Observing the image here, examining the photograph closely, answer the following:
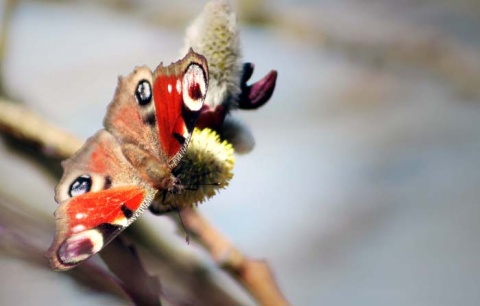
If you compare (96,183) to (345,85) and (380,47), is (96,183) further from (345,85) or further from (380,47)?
(345,85)

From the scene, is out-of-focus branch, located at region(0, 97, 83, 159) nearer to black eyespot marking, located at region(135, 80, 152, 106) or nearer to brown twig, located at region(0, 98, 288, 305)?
brown twig, located at region(0, 98, 288, 305)

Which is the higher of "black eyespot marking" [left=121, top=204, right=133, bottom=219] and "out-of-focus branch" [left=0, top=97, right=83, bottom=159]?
"out-of-focus branch" [left=0, top=97, right=83, bottom=159]

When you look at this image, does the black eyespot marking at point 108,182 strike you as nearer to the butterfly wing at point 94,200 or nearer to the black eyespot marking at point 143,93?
the butterfly wing at point 94,200

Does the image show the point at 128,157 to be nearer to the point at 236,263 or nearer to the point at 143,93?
the point at 143,93

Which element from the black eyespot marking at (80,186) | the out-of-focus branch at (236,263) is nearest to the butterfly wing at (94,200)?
the black eyespot marking at (80,186)

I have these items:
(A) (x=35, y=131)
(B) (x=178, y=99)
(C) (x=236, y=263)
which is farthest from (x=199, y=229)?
(A) (x=35, y=131)

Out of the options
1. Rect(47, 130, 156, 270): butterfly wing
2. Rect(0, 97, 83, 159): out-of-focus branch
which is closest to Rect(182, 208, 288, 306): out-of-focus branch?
Rect(47, 130, 156, 270): butterfly wing

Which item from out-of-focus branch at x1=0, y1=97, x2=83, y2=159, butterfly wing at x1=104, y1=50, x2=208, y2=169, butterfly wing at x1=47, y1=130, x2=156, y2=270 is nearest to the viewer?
butterfly wing at x1=47, y1=130, x2=156, y2=270
